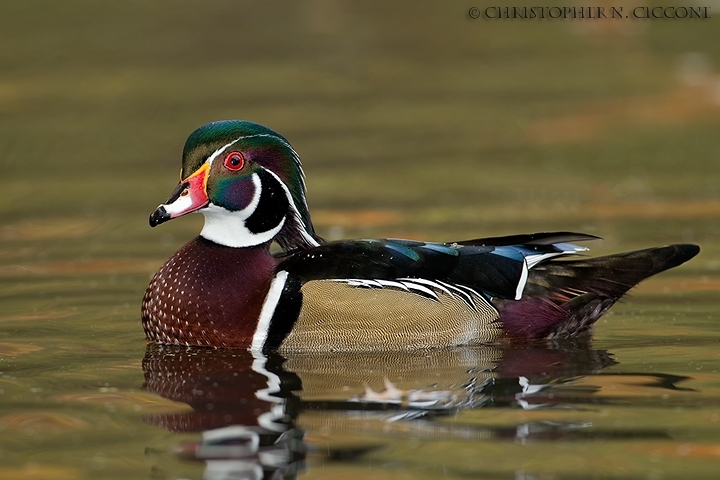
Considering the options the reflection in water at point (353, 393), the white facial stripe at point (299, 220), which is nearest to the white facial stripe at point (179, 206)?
the white facial stripe at point (299, 220)

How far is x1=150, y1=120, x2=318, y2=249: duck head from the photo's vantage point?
22.9 ft

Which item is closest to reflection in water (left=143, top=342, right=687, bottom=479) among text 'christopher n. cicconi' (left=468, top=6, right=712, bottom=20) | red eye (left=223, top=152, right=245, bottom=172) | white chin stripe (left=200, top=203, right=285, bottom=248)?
white chin stripe (left=200, top=203, right=285, bottom=248)

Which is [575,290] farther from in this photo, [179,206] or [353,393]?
[179,206]

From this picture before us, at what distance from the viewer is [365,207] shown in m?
10.5

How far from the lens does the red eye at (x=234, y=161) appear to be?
702 cm

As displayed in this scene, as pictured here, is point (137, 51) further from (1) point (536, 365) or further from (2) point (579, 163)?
(1) point (536, 365)

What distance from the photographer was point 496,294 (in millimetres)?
7051

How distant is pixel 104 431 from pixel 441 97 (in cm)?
984

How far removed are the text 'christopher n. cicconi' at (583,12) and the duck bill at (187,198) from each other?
Answer: 1207 centimetres

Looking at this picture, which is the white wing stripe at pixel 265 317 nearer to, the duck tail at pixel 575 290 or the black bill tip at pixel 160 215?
the black bill tip at pixel 160 215

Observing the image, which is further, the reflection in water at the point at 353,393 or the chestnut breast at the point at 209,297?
the chestnut breast at the point at 209,297

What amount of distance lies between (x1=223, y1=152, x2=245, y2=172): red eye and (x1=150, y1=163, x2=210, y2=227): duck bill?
0.11m

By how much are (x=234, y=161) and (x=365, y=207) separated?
3.52 m

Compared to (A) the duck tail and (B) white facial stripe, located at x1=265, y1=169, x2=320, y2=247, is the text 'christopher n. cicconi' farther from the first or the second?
(B) white facial stripe, located at x1=265, y1=169, x2=320, y2=247
